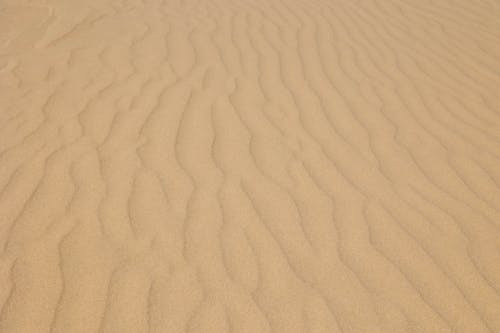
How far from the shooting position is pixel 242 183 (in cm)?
285

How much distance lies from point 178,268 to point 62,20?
12.0ft

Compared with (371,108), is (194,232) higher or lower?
higher

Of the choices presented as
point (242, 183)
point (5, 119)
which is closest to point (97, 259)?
point (242, 183)

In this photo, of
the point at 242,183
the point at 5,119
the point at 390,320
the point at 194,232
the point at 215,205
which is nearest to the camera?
the point at 390,320

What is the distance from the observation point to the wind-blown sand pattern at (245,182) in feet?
7.07

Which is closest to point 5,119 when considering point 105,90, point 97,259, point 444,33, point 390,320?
point 105,90

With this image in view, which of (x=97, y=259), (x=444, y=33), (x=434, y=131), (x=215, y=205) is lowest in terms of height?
(x=444, y=33)

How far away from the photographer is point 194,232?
2.49 m

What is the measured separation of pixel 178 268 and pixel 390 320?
0.85m

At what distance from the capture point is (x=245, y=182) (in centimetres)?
286

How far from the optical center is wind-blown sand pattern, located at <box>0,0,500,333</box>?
2.16 meters

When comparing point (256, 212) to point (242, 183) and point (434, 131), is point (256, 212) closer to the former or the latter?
point (242, 183)

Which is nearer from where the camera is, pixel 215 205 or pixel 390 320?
pixel 390 320

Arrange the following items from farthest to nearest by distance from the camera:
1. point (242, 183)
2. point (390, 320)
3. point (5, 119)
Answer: point (5, 119), point (242, 183), point (390, 320)
